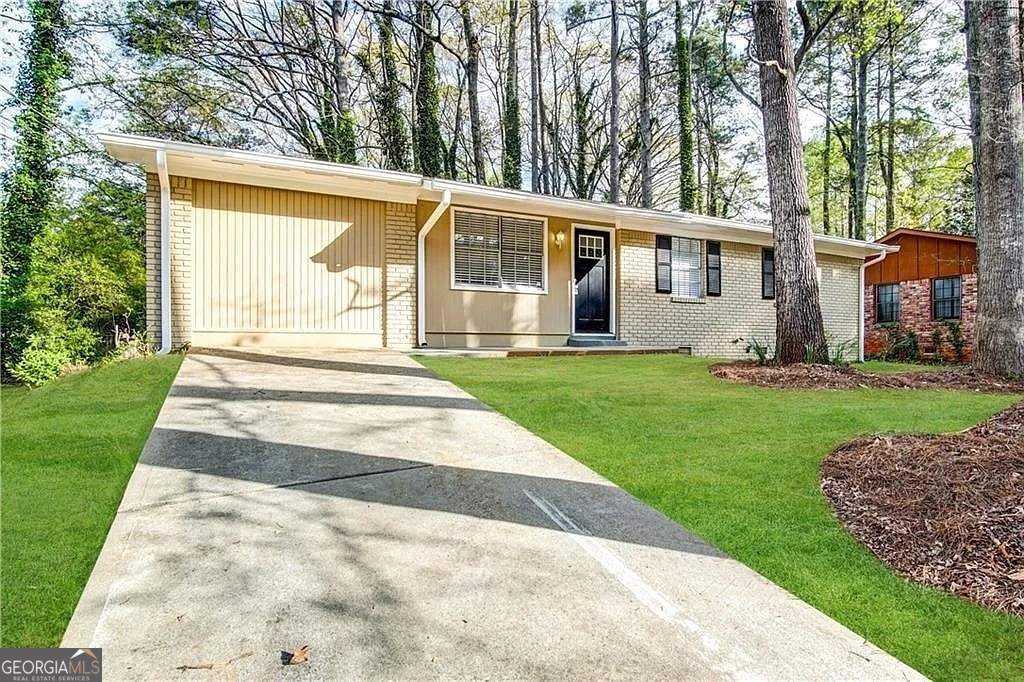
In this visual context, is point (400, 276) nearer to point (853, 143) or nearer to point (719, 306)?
point (719, 306)

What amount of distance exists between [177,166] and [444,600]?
7597 mm

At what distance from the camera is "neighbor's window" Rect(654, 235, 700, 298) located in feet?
37.6

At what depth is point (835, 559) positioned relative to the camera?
7.80 ft

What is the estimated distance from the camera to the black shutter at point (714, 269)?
12.1 meters

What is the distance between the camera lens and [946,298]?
50.5 ft

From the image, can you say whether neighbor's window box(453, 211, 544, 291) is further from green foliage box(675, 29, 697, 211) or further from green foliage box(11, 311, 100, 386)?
green foliage box(675, 29, 697, 211)

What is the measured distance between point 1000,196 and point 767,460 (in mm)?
6992

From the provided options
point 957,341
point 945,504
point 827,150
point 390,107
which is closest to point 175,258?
point 945,504

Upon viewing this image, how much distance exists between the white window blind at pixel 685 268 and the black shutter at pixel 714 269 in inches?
12.2

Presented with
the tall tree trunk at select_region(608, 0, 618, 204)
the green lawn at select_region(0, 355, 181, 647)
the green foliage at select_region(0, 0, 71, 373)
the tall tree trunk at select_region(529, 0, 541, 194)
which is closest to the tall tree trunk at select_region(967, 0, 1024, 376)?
the green lawn at select_region(0, 355, 181, 647)

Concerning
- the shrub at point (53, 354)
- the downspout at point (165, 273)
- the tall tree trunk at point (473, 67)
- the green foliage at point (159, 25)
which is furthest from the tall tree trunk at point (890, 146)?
the shrub at point (53, 354)

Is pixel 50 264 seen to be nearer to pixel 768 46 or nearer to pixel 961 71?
pixel 768 46

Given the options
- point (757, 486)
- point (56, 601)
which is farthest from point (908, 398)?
point (56, 601)

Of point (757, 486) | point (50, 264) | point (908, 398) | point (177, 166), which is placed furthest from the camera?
point (50, 264)
